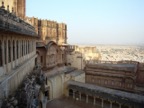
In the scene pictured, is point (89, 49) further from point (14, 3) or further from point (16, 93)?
point (16, 93)

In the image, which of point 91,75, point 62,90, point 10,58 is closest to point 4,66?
point 10,58

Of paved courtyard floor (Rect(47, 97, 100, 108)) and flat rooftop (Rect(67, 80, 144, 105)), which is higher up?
flat rooftop (Rect(67, 80, 144, 105))

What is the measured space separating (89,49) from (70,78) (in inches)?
918

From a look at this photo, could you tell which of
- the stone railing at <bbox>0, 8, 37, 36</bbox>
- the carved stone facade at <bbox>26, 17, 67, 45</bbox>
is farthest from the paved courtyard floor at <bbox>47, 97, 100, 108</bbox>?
the stone railing at <bbox>0, 8, 37, 36</bbox>

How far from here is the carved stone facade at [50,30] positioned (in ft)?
107

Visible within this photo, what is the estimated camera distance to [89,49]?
48500mm

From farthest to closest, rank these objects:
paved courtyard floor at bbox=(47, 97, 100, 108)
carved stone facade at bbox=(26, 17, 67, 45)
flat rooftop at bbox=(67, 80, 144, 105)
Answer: carved stone facade at bbox=(26, 17, 67, 45) → paved courtyard floor at bbox=(47, 97, 100, 108) → flat rooftop at bbox=(67, 80, 144, 105)

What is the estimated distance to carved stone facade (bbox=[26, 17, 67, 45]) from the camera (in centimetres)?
3256

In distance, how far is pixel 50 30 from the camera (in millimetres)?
35219

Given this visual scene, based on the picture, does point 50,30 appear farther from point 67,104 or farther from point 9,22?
point 9,22

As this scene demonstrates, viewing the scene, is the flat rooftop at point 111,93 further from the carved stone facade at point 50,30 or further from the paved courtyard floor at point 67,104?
the carved stone facade at point 50,30

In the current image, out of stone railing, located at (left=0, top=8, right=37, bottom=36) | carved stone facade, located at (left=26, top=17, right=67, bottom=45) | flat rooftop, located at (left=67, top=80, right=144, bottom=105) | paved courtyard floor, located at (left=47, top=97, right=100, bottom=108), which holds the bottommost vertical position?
paved courtyard floor, located at (left=47, top=97, right=100, bottom=108)

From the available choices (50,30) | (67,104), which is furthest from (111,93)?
(50,30)

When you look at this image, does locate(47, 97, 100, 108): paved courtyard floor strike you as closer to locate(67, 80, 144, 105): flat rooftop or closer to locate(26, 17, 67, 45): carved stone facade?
Answer: locate(67, 80, 144, 105): flat rooftop
